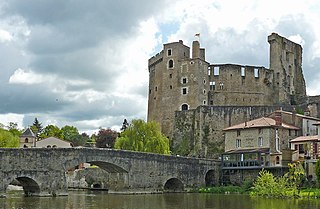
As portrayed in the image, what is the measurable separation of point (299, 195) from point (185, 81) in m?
37.7

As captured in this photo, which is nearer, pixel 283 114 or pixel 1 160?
pixel 1 160

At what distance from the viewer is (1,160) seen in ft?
144

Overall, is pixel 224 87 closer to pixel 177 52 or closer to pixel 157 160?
pixel 177 52

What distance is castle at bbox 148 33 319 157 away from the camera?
252 feet

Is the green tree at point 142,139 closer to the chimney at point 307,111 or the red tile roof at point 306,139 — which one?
the red tile roof at point 306,139

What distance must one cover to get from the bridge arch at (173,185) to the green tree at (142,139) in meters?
6.15

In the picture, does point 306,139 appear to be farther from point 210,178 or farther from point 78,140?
point 78,140

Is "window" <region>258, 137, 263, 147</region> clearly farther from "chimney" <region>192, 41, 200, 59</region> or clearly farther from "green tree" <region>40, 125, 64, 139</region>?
"green tree" <region>40, 125, 64, 139</region>

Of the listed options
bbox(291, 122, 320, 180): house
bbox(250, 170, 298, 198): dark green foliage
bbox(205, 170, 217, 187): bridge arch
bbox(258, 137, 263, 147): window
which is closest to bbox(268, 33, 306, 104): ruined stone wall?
bbox(258, 137, 263, 147): window

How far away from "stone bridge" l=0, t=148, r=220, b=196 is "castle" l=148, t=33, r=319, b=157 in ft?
53.2

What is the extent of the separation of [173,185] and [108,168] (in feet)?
30.1

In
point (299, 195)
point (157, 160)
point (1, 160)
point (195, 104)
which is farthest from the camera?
point (195, 104)

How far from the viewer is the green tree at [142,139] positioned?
64938mm

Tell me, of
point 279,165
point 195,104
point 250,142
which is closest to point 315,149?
point 279,165
